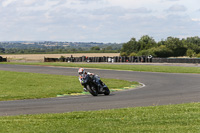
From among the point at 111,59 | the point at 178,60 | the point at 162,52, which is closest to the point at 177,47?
the point at 162,52

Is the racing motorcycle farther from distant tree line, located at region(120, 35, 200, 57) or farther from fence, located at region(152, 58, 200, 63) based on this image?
distant tree line, located at region(120, 35, 200, 57)

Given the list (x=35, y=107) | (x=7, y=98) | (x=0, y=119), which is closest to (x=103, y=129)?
(x=0, y=119)

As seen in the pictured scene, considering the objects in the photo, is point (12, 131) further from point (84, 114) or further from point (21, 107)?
point (21, 107)

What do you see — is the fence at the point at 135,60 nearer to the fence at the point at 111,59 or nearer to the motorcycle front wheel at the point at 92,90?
the fence at the point at 111,59

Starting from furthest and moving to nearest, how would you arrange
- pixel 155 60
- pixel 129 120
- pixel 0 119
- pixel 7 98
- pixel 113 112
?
pixel 155 60, pixel 7 98, pixel 113 112, pixel 0 119, pixel 129 120

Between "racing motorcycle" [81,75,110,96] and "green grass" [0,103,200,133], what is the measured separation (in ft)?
22.1

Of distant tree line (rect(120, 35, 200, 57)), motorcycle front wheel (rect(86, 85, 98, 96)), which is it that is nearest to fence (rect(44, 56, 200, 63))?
distant tree line (rect(120, 35, 200, 57))

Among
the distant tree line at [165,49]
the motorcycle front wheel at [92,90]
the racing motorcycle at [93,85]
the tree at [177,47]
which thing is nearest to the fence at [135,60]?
the distant tree line at [165,49]

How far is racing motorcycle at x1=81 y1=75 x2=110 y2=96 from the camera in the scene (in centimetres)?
1983

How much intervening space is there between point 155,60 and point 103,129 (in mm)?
59873

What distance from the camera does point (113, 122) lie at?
421 inches

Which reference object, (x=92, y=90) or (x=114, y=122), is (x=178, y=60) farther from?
(x=114, y=122)

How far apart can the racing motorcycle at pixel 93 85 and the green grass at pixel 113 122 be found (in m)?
6.74

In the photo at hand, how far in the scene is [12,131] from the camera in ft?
31.2
